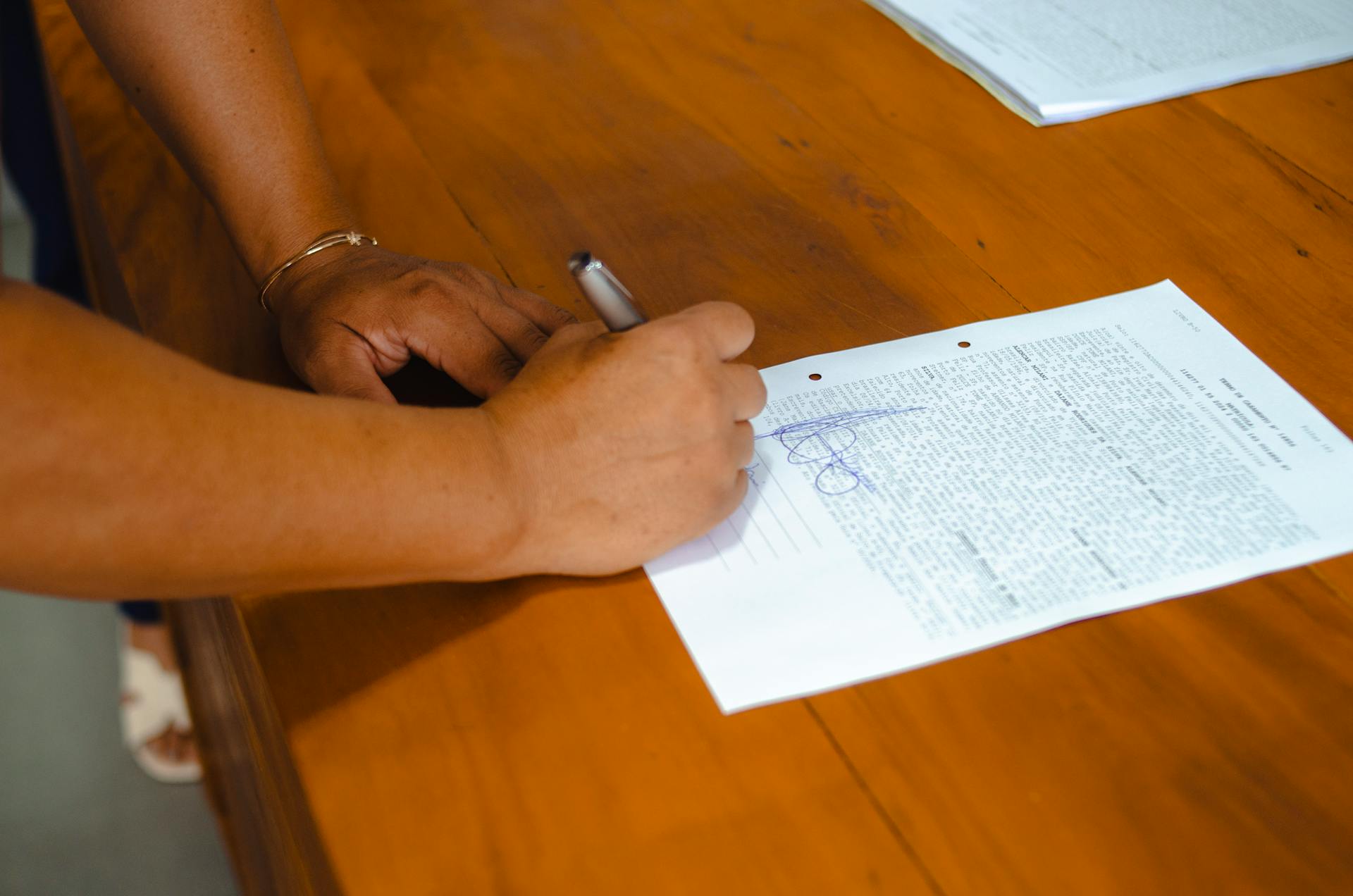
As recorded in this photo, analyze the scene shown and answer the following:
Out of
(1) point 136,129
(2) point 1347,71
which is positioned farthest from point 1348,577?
(1) point 136,129

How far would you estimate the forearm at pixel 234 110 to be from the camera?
0.65 meters

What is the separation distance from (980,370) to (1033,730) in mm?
229

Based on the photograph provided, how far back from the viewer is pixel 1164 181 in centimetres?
76

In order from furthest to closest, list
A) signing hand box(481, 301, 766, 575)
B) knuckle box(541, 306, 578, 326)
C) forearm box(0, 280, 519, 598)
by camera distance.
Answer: knuckle box(541, 306, 578, 326) < signing hand box(481, 301, 766, 575) < forearm box(0, 280, 519, 598)

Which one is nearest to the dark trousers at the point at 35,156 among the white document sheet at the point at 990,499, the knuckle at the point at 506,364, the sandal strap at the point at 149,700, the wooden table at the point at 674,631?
the sandal strap at the point at 149,700

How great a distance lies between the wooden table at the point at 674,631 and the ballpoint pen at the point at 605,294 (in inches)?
4.8

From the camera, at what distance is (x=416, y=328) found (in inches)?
22.7

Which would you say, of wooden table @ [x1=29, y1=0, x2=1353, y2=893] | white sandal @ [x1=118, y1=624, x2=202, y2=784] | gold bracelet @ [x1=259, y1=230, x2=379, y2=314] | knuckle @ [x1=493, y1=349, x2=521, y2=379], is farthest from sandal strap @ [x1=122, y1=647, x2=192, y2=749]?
knuckle @ [x1=493, y1=349, x2=521, y2=379]

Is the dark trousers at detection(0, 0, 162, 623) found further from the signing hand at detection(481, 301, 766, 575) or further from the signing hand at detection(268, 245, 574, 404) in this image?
the signing hand at detection(481, 301, 766, 575)

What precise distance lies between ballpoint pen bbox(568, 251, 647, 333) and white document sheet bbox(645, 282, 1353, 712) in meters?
0.10

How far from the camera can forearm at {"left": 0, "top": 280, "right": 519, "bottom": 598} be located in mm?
384

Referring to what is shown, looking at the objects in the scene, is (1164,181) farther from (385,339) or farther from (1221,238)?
(385,339)
